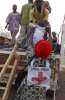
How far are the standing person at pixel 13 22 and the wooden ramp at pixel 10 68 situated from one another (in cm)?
256

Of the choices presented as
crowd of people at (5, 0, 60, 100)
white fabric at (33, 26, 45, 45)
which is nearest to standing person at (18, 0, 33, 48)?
crowd of people at (5, 0, 60, 100)

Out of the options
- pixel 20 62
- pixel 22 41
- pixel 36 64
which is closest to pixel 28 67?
pixel 36 64

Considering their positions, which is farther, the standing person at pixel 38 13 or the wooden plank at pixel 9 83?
the standing person at pixel 38 13

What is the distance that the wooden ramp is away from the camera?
9.59m

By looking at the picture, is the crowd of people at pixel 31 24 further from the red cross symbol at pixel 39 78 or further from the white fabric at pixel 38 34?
the red cross symbol at pixel 39 78

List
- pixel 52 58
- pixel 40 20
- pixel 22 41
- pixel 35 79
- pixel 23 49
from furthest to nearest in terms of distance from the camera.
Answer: pixel 22 41, pixel 23 49, pixel 40 20, pixel 52 58, pixel 35 79

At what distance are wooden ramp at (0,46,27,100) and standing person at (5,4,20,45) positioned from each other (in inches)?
101

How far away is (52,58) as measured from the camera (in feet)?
33.8

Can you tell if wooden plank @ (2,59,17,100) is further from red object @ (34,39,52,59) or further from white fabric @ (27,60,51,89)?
red object @ (34,39,52,59)

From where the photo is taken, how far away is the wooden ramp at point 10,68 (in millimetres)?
9586

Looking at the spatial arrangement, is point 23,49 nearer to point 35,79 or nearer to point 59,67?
point 59,67

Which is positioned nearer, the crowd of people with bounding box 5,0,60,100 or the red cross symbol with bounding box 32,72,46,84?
the red cross symbol with bounding box 32,72,46,84

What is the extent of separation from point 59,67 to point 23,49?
3.96 feet

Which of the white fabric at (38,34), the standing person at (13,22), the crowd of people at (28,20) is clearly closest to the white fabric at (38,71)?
the white fabric at (38,34)
